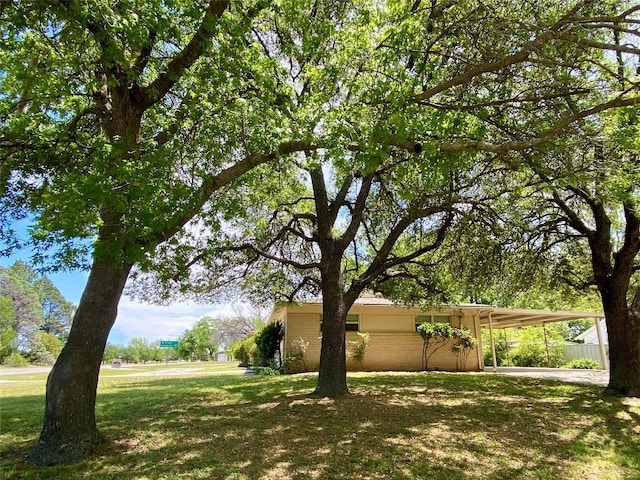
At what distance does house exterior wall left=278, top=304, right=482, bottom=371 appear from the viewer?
17984 mm

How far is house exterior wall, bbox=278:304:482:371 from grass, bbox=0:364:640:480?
7567mm

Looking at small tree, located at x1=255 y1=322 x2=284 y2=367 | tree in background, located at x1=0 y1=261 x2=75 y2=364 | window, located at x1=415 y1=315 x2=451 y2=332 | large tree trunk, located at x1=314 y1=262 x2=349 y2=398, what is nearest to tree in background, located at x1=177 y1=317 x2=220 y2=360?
tree in background, located at x1=0 y1=261 x2=75 y2=364

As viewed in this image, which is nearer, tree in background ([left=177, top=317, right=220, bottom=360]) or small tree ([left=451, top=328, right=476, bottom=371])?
small tree ([left=451, top=328, right=476, bottom=371])

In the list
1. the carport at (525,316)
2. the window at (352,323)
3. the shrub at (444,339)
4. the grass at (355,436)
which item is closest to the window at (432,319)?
the shrub at (444,339)

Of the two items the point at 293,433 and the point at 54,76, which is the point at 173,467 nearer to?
the point at 293,433

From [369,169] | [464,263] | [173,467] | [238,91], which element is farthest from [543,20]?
[173,467]

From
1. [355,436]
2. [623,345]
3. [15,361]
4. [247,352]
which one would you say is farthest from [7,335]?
[623,345]

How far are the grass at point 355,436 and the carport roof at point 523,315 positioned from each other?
29.4 ft

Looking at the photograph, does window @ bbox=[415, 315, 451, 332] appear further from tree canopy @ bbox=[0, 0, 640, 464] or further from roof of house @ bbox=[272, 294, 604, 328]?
tree canopy @ bbox=[0, 0, 640, 464]

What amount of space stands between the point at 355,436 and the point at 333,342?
10.8ft

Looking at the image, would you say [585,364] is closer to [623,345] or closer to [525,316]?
[525,316]

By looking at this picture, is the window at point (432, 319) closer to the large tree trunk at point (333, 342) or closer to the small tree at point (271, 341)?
the small tree at point (271, 341)

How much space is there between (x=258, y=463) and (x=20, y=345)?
131 feet

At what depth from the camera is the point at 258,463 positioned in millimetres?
5195
